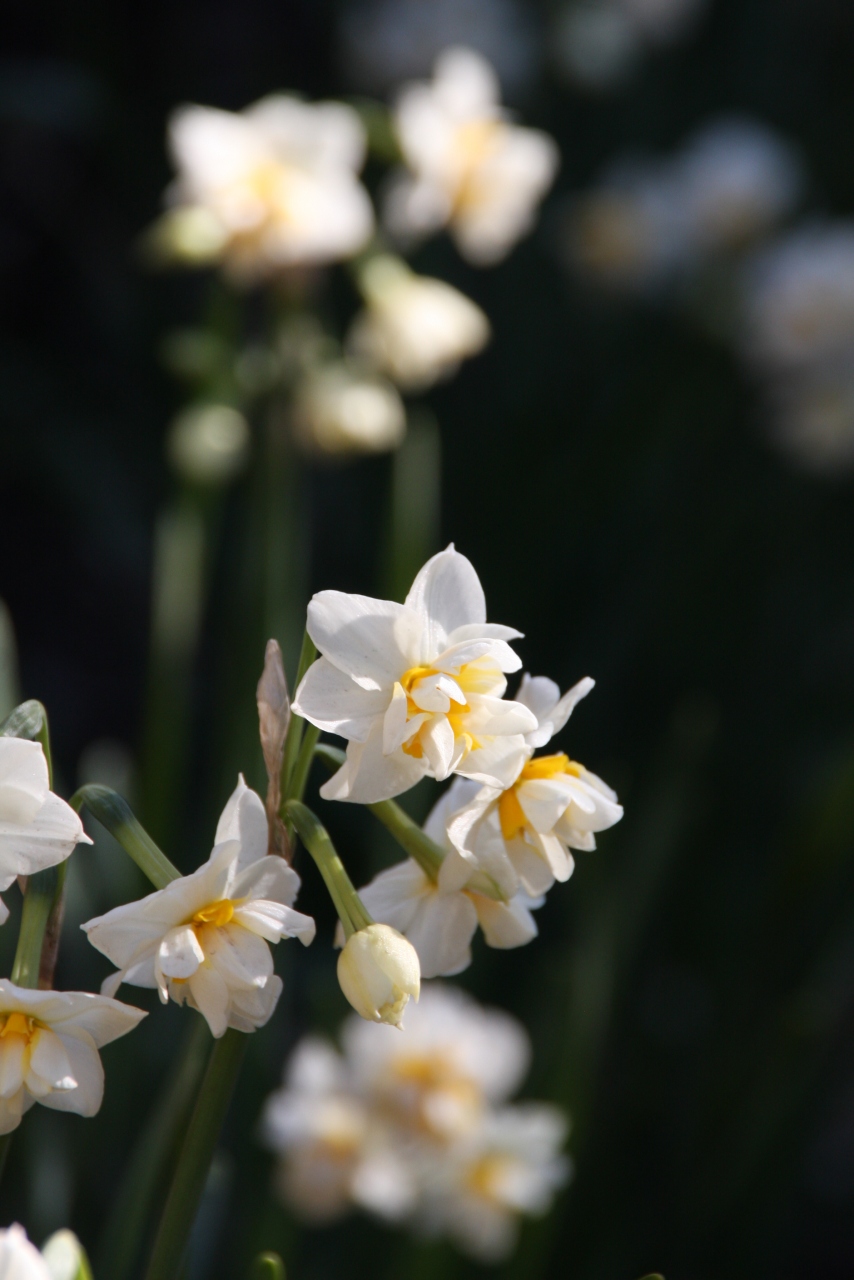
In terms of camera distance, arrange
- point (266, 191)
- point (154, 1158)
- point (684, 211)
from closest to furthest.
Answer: point (154, 1158) < point (266, 191) < point (684, 211)

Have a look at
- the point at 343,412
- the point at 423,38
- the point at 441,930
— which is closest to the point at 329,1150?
the point at 441,930

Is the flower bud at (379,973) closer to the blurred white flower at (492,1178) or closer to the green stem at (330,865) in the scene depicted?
the green stem at (330,865)

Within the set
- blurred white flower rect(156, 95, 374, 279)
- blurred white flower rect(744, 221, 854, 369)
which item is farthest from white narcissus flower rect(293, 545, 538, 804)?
blurred white flower rect(744, 221, 854, 369)

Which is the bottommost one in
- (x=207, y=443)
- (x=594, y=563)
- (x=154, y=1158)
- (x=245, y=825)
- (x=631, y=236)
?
(x=594, y=563)

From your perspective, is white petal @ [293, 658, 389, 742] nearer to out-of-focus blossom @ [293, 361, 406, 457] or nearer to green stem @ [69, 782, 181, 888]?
green stem @ [69, 782, 181, 888]

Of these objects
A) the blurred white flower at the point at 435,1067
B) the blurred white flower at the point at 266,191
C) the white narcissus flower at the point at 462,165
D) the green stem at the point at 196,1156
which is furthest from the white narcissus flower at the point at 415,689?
the white narcissus flower at the point at 462,165

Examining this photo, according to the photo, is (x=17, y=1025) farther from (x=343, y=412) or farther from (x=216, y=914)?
(x=343, y=412)

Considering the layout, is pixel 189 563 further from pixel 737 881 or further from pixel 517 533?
pixel 737 881
